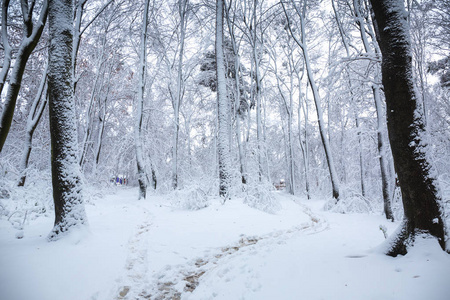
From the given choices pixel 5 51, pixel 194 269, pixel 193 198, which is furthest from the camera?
pixel 193 198

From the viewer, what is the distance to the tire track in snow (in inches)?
86.7

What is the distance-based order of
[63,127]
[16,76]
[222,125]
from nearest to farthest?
[63,127]
[16,76]
[222,125]

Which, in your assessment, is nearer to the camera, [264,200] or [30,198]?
[30,198]

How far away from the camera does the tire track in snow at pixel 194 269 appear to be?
220cm

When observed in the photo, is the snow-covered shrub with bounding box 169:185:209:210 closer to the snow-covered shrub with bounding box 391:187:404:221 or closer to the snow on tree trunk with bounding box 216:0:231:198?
the snow on tree trunk with bounding box 216:0:231:198

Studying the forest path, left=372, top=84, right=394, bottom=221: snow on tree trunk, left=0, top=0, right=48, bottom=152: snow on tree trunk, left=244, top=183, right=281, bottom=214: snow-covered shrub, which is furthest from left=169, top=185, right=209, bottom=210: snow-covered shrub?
left=372, top=84, right=394, bottom=221: snow on tree trunk

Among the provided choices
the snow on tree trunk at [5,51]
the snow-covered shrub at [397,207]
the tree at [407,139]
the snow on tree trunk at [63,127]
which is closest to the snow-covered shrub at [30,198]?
the snow on tree trunk at [63,127]

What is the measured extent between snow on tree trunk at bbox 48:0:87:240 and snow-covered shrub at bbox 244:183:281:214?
14.2ft

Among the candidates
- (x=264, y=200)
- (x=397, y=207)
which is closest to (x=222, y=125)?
(x=264, y=200)

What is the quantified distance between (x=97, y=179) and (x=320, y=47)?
16.0 metres

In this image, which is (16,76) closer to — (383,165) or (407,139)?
(407,139)

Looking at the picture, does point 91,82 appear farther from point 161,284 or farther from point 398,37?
point 398,37

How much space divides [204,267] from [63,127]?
3115 millimetres

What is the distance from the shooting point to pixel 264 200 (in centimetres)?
632
